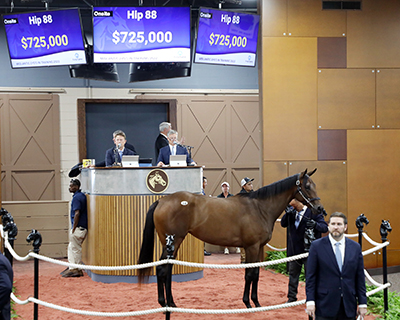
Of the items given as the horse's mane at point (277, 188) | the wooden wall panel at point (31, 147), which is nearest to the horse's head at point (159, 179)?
the horse's mane at point (277, 188)

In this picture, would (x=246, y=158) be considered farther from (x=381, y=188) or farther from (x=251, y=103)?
(x=381, y=188)

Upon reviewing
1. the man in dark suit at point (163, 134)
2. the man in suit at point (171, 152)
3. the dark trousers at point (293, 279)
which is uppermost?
the man in dark suit at point (163, 134)

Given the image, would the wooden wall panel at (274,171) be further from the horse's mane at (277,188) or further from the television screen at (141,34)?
the horse's mane at (277,188)

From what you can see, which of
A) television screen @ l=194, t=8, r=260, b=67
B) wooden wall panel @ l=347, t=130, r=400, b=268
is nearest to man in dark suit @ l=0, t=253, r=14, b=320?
television screen @ l=194, t=8, r=260, b=67

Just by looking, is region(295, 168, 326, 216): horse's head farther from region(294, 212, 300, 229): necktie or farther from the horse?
region(294, 212, 300, 229): necktie

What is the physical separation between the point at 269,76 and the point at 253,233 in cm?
350

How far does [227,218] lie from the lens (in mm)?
5383

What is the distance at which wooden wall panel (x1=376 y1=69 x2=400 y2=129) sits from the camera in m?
8.05

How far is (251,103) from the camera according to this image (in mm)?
11891

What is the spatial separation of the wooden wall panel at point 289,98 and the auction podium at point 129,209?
2058 mm

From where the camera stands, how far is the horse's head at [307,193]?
5180 mm

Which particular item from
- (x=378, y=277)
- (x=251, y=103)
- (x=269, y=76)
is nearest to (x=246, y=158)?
(x=251, y=103)

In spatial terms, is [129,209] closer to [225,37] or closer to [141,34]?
[141,34]

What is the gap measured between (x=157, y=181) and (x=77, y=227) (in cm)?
169
